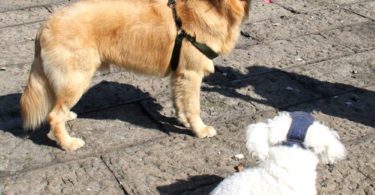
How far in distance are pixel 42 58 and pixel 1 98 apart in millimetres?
1384

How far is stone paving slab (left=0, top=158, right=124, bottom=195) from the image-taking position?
13.0ft

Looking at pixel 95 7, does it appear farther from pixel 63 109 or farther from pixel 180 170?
pixel 180 170

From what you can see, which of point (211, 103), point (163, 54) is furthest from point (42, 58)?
point (211, 103)

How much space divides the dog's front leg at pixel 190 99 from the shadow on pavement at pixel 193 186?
642mm

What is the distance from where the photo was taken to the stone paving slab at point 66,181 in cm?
396

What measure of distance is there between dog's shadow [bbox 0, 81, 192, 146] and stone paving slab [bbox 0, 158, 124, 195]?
0.50 metres

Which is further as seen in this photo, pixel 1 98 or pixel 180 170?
pixel 1 98

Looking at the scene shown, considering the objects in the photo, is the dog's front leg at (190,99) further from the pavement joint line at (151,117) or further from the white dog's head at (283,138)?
the white dog's head at (283,138)

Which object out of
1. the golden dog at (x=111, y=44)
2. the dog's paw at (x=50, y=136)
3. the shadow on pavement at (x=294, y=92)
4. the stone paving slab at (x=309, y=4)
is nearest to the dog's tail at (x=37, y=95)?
the golden dog at (x=111, y=44)

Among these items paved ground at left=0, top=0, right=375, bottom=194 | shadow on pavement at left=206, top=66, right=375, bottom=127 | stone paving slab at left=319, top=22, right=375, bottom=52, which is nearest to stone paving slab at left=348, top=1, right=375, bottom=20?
paved ground at left=0, top=0, right=375, bottom=194

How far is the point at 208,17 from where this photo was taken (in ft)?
14.2

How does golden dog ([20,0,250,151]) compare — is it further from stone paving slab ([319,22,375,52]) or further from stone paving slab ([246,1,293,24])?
stone paving slab ([246,1,293,24])

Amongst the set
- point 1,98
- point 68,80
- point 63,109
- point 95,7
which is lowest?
point 1,98

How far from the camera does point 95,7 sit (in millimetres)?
4305
